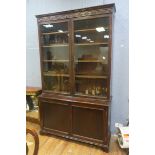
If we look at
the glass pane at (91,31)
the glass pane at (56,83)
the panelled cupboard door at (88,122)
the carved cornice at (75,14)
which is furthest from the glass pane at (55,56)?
the panelled cupboard door at (88,122)

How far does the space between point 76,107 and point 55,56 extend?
996 mm

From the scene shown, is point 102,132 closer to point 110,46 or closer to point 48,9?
point 110,46

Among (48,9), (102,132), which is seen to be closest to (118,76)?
(102,132)

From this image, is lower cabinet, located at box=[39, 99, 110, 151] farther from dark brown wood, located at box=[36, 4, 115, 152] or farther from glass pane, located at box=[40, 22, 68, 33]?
glass pane, located at box=[40, 22, 68, 33]

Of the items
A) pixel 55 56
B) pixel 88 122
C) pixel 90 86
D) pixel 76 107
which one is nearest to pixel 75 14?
pixel 55 56

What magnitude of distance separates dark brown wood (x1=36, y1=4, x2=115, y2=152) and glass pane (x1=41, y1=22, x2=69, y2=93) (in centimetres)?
6

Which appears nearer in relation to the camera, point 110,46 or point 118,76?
point 110,46

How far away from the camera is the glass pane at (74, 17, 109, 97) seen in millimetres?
2551

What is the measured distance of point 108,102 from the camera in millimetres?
2432

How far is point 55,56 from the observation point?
3023 mm

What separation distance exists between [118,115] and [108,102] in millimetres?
530

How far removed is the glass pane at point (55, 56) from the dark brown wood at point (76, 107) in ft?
0.21
